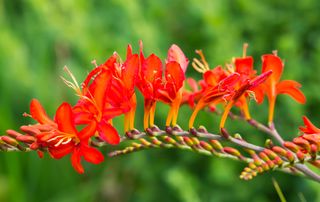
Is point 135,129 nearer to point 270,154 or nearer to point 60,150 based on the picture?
point 60,150

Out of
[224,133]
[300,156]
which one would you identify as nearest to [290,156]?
[300,156]

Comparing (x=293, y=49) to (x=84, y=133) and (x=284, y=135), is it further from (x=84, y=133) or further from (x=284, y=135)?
(x=84, y=133)

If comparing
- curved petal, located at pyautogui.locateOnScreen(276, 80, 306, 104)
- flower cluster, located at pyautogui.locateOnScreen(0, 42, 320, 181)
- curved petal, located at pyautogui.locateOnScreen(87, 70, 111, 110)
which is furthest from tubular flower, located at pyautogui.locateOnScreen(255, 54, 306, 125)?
curved petal, located at pyautogui.locateOnScreen(87, 70, 111, 110)

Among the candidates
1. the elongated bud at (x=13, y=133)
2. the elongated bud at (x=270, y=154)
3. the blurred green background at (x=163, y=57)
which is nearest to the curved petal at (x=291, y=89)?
the elongated bud at (x=270, y=154)

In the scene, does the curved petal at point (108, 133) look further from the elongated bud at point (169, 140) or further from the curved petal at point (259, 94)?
the curved petal at point (259, 94)

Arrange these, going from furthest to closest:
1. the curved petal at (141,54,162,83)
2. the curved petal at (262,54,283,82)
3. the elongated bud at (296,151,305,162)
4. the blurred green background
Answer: the blurred green background, the curved petal at (262,54,283,82), the curved petal at (141,54,162,83), the elongated bud at (296,151,305,162)

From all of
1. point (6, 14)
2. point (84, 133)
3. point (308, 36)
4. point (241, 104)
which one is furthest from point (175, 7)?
point (84, 133)

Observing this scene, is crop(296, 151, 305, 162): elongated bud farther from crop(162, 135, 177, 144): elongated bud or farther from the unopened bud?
the unopened bud
